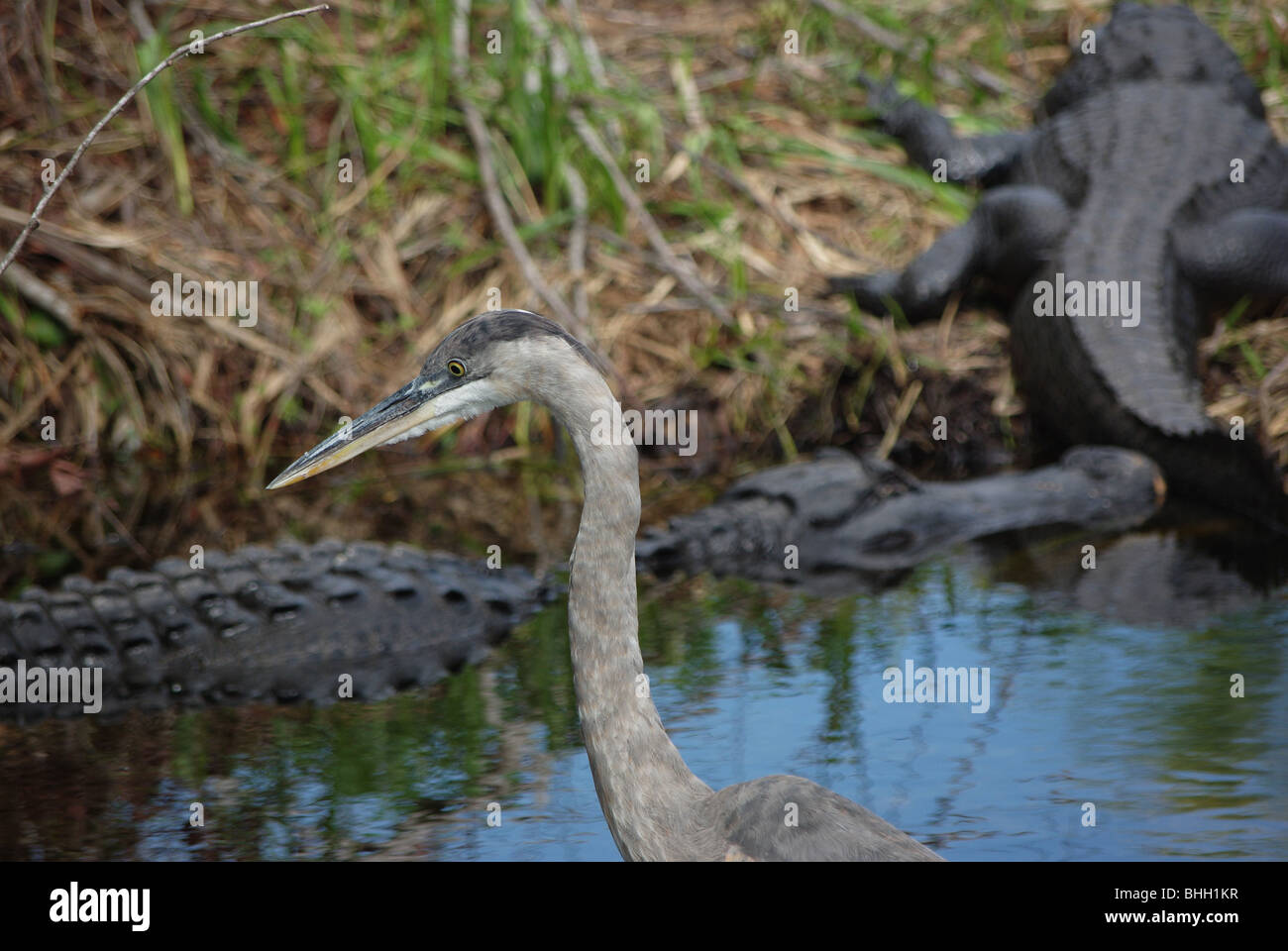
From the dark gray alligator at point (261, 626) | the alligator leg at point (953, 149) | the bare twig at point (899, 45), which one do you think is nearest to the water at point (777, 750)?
the dark gray alligator at point (261, 626)

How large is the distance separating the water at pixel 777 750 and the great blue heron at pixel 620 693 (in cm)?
49

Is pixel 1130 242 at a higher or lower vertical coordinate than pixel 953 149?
lower

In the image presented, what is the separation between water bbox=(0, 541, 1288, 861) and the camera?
115 inches

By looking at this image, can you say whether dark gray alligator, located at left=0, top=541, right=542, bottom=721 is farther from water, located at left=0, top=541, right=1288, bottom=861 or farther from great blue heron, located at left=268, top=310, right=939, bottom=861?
great blue heron, located at left=268, top=310, right=939, bottom=861

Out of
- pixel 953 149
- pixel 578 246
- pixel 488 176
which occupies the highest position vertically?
pixel 953 149

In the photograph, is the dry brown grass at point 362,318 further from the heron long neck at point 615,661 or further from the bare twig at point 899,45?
the heron long neck at point 615,661

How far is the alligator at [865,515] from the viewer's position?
15.7 ft

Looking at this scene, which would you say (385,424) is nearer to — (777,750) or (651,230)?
(777,750)

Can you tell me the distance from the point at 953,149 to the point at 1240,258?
1.57m

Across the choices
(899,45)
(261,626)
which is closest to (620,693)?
(261,626)

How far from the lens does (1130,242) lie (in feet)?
19.0
